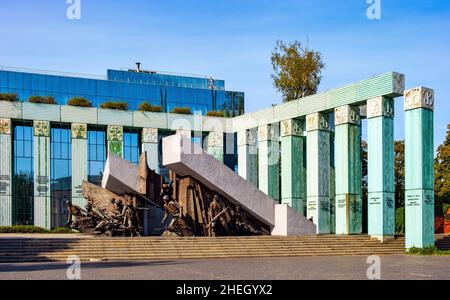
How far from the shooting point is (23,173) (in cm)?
3638

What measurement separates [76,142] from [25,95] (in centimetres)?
1298

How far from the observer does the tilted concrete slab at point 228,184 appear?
80.6ft

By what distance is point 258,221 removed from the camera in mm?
27031

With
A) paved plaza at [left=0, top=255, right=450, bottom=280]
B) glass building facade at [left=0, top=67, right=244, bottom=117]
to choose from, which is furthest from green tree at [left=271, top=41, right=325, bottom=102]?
paved plaza at [left=0, top=255, right=450, bottom=280]

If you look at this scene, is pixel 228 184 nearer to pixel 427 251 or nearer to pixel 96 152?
pixel 427 251

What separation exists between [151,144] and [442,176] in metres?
18.5

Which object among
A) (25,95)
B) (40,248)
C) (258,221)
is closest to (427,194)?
(258,221)

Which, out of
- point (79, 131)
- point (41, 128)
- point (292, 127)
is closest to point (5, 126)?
point (41, 128)

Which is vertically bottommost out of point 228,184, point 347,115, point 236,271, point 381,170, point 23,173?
point 236,271

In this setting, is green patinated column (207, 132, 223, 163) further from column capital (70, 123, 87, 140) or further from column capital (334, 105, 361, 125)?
column capital (334, 105, 361, 125)

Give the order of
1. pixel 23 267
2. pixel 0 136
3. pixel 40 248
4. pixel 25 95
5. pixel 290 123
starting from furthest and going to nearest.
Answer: pixel 25 95
pixel 0 136
pixel 290 123
pixel 40 248
pixel 23 267

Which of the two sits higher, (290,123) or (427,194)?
(290,123)

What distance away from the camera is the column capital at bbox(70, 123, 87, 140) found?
36.2m
